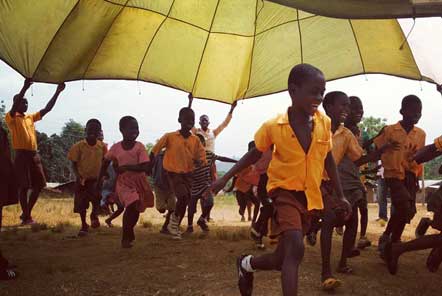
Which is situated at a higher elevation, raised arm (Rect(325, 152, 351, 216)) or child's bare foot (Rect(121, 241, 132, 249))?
raised arm (Rect(325, 152, 351, 216))

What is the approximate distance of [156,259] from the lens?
5.55 meters

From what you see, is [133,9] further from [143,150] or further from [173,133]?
[143,150]

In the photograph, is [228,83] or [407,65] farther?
[228,83]

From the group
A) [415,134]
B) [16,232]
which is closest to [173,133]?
[16,232]

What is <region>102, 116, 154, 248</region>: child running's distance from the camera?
6.14 m

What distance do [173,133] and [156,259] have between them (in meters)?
2.35

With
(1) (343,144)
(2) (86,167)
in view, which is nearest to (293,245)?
(1) (343,144)

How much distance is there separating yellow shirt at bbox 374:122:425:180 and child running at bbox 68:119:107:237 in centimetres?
421

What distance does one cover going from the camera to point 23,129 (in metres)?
8.41

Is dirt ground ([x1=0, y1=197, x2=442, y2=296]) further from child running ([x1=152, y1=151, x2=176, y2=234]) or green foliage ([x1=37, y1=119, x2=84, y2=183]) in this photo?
green foliage ([x1=37, y1=119, x2=84, y2=183])

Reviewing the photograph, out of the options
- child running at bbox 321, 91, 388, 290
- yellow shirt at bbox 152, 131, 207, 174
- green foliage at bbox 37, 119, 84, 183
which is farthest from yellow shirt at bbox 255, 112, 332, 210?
green foliage at bbox 37, 119, 84, 183

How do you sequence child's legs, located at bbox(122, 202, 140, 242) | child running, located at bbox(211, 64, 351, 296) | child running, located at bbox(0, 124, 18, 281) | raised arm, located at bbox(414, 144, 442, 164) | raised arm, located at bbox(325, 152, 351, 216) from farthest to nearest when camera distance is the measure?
child's legs, located at bbox(122, 202, 140, 242), child running, located at bbox(0, 124, 18, 281), raised arm, located at bbox(414, 144, 442, 164), raised arm, located at bbox(325, 152, 351, 216), child running, located at bbox(211, 64, 351, 296)

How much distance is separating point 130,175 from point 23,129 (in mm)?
3108

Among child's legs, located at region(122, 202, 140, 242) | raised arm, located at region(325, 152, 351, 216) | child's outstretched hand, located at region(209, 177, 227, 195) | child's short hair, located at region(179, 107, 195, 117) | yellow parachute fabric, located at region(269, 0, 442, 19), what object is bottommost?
child's legs, located at region(122, 202, 140, 242)
